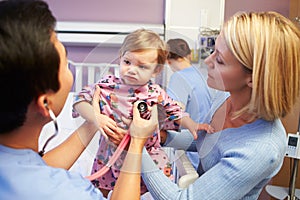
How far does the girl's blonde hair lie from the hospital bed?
73 millimetres

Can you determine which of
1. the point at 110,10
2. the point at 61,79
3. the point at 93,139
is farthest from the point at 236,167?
the point at 110,10

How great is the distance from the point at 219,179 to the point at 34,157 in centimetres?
46

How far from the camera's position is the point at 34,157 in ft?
2.39

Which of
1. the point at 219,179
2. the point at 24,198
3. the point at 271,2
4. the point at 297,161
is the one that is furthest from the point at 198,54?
the point at 271,2

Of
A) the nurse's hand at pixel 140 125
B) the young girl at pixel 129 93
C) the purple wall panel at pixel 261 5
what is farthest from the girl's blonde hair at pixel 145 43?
the purple wall panel at pixel 261 5

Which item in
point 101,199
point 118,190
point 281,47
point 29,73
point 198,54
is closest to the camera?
point 29,73

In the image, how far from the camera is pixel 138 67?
3.02 ft

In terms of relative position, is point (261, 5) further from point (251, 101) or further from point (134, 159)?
point (134, 159)

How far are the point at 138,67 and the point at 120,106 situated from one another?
105 mm

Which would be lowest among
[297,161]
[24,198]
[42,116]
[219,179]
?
[297,161]

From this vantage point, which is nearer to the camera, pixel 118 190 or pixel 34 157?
pixel 34 157

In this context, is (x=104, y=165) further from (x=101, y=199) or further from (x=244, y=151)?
(x=244, y=151)

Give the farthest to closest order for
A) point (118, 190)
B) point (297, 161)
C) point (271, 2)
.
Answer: point (271, 2) → point (297, 161) → point (118, 190)

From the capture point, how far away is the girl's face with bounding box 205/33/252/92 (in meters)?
1.01
